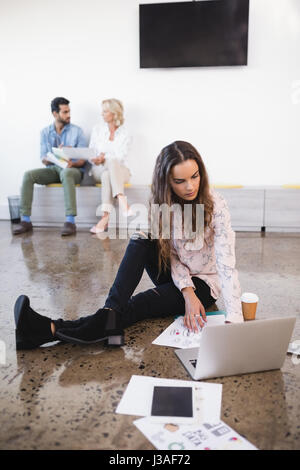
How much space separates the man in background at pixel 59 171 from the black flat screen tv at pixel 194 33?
84 cm

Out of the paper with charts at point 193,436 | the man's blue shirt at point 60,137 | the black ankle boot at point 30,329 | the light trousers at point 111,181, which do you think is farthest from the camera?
the man's blue shirt at point 60,137

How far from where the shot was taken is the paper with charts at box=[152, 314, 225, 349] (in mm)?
1417

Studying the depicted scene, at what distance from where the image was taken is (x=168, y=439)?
946 mm

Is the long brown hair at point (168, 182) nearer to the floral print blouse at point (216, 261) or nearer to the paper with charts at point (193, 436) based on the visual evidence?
the floral print blouse at point (216, 261)

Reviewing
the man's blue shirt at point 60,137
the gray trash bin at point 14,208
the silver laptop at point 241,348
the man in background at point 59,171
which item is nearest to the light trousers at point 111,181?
the man in background at point 59,171

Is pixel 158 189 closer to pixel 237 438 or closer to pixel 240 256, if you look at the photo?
pixel 237 438

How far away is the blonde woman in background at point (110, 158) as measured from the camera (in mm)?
3336

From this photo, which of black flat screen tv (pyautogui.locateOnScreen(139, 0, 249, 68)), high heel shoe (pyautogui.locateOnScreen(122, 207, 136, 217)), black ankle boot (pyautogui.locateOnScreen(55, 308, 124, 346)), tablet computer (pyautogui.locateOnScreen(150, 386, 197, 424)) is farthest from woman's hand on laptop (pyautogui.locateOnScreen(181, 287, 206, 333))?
black flat screen tv (pyautogui.locateOnScreen(139, 0, 249, 68))

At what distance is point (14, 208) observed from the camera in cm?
376

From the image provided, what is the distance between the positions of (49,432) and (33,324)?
442mm

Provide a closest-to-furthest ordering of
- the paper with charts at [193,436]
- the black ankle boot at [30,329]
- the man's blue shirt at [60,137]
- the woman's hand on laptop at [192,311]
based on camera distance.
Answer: the paper with charts at [193,436] < the black ankle boot at [30,329] < the woman's hand on laptop at [192,311] < the man's blue shirt at [60,137]

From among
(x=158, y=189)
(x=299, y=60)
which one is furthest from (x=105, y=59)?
(x=158, y=189)

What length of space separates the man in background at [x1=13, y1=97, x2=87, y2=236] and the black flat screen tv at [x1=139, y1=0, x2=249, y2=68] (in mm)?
836
